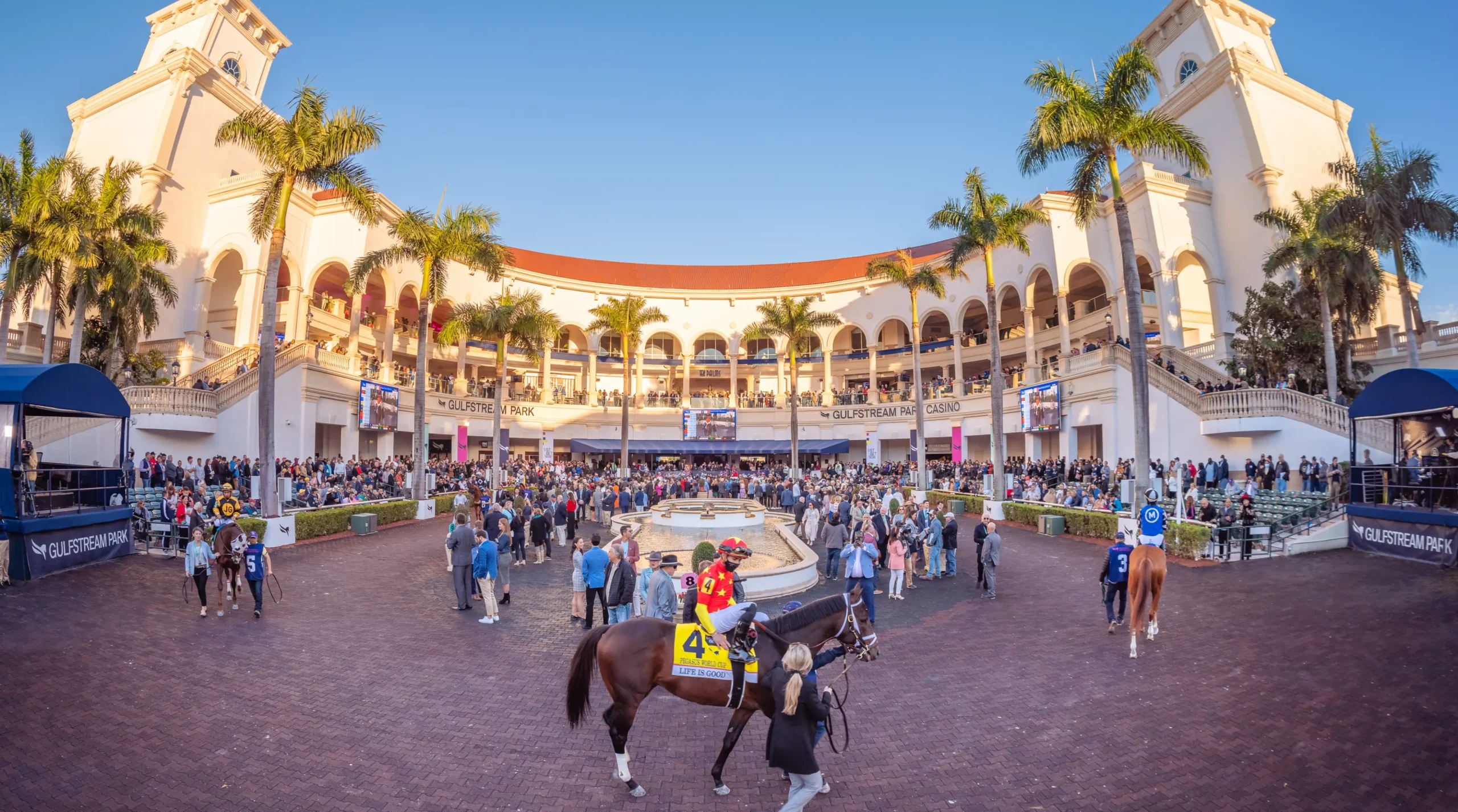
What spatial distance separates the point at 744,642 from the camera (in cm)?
514

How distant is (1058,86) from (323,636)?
69.5ft

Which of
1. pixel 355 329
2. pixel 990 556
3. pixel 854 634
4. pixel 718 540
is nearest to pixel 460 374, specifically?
pixel 355 329

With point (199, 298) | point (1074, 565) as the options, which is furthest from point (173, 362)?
point (1074, 565)

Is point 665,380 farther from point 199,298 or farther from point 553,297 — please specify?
point 199,298

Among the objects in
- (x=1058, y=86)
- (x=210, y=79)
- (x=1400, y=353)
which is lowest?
(x=1400, y=353)

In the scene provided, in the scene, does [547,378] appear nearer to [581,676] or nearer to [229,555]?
[229,555]

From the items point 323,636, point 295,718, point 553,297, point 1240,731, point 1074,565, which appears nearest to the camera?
point 1240,731

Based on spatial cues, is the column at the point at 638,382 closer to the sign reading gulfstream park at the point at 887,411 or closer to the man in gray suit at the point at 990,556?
the sign reading gulfstream park at the point at 887,411

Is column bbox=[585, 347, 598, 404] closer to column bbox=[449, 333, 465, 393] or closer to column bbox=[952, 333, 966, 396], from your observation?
column bbox=[449, 333, 465, 393]

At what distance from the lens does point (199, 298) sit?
106ft

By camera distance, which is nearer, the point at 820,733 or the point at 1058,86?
the point at 820,733

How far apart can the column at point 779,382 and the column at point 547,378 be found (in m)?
15.9

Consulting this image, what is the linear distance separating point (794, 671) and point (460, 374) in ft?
133

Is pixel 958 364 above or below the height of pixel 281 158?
below
